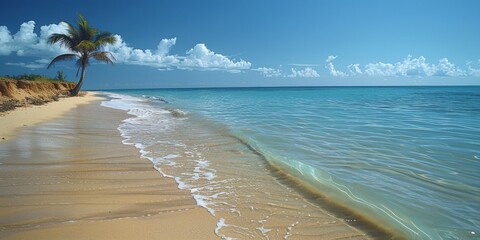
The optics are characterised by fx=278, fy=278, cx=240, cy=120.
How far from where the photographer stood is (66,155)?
5801 mm

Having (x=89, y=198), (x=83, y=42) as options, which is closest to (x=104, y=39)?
(x=83, y=42)

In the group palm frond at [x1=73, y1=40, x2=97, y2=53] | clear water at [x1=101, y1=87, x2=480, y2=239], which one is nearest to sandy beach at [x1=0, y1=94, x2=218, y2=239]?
clear water at [x1=101, y1=87, x2=480, y2=239]

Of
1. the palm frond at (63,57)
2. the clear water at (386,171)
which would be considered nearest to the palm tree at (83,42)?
the palm frond at (63,57)

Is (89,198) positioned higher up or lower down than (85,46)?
lower down

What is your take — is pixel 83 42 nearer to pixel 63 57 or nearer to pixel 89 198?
pixel 63 57

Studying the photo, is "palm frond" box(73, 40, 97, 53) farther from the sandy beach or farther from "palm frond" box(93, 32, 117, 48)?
the sandy beach

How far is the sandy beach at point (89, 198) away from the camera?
281cm

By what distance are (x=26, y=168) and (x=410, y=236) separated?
19.2 feet

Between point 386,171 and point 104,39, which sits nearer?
point 386,171

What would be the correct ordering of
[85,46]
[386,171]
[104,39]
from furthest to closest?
[104,39] < [85,46] < [386,171]

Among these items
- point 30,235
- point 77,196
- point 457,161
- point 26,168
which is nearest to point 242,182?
point 77,196

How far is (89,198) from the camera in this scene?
362 cm

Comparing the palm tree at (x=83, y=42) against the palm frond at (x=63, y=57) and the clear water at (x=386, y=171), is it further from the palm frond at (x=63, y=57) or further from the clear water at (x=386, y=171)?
the clear water at (x=386, y=171)

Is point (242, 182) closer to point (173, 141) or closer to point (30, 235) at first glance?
point (30, 235)
